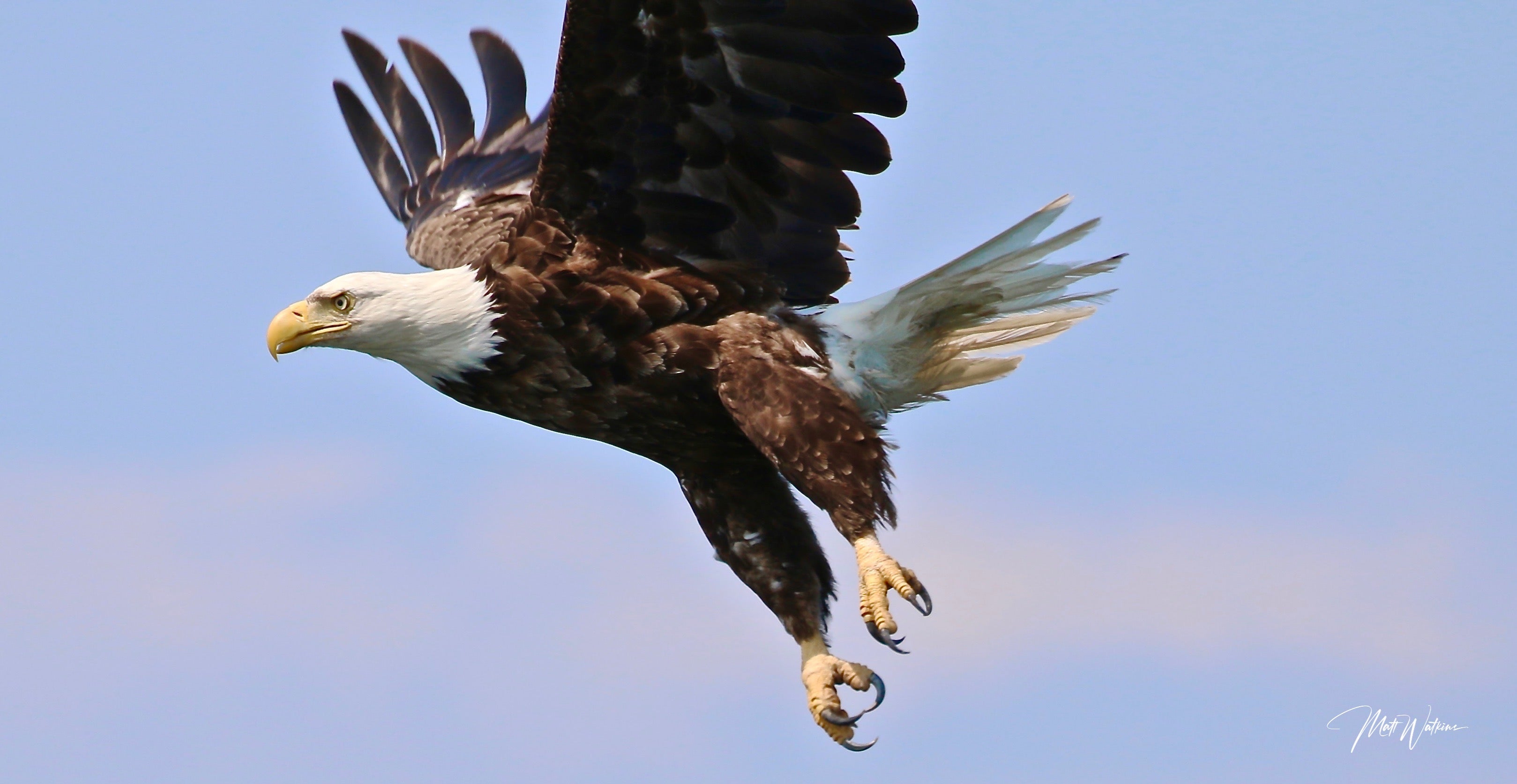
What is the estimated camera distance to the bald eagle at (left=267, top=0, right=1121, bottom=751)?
7.60 m

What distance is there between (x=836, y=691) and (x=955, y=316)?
1495 millimetres

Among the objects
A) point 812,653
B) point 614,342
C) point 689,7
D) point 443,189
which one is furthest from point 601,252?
point 443,189

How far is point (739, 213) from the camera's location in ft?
26.7

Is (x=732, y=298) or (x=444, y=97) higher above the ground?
(x=444, y=97)

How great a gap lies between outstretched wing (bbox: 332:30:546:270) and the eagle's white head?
7.19ft

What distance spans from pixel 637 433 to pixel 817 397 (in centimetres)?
82

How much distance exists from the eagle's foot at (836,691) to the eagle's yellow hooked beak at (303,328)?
2.20 meters

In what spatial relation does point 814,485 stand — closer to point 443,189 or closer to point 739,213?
point 739,213

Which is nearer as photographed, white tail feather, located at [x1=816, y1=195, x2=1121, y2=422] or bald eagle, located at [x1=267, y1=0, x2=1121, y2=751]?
bald eagle, located at [x1=267, y1=0, x2=1121, y2=751]

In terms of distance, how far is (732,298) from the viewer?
8.11 meters

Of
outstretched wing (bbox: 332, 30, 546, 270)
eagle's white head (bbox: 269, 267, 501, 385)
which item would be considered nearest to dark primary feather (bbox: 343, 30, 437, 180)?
outstretched wing (bbox: 332, 30, 546, 270)

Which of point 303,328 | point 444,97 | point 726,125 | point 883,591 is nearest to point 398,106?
point 444,97

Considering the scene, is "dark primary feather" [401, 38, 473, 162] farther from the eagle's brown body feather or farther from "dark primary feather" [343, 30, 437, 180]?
the eagle's brown body feather

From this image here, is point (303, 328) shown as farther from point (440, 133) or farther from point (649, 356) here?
point (440, 133)
